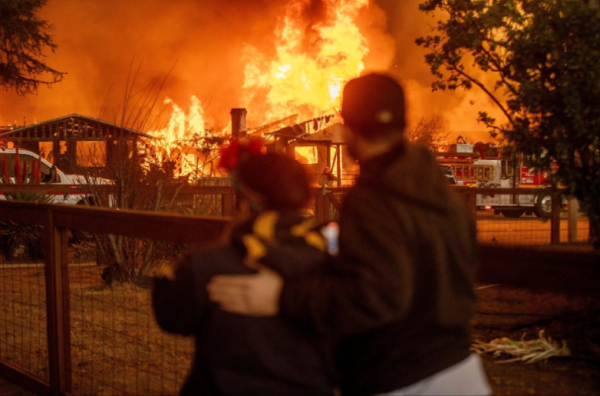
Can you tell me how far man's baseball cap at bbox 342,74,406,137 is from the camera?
1.78m

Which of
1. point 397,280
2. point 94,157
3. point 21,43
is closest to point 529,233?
point 94,157

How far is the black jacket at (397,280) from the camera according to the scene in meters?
1.67

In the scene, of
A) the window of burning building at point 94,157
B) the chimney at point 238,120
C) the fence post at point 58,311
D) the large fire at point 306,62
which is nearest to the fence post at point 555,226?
the window of burning building at point 94,157

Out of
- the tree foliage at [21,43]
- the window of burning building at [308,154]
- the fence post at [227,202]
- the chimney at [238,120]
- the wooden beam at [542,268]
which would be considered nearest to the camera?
the wooden beam at [542,268]

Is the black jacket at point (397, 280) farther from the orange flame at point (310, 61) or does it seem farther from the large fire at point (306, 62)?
the orange flame at point (310, 61)

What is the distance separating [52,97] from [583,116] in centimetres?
5771

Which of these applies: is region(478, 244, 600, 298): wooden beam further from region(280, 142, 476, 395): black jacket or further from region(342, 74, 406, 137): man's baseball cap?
region(342, 74, 406, 137): man's baseball cap

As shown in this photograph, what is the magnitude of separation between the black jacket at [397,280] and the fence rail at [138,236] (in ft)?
1.45

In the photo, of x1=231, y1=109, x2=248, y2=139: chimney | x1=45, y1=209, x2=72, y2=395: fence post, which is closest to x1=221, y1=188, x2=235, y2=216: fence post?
x1=45, y1=209, x2=72, y2=395: fence post

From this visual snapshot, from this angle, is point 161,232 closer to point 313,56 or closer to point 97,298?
point 97,298

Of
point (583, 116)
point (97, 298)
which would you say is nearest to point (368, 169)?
point (583, 116)

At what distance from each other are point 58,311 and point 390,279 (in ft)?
10.4

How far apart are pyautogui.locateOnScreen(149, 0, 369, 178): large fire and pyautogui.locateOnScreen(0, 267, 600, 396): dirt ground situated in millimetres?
48842

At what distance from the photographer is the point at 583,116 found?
17.9 feet
